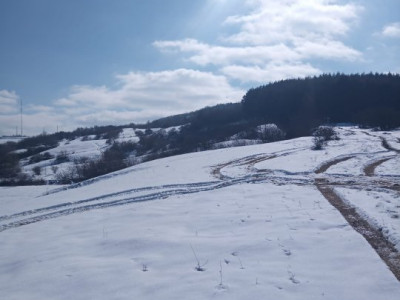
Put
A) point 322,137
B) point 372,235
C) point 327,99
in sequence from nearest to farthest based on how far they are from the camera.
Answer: point 372,235 < point 322,137 < point 327,99

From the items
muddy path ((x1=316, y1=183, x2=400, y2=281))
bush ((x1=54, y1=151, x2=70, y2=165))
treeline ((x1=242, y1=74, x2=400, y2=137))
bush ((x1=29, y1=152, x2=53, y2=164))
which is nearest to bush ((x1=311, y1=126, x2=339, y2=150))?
muddy path ((x1=316, y1=183, x2=400, y2=281))

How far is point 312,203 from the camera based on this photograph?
47.2 ft

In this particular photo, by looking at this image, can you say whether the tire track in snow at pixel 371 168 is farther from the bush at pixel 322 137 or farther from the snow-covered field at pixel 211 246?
the bush at pixel 322 137

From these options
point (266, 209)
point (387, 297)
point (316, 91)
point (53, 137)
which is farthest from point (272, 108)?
point (387, 297)

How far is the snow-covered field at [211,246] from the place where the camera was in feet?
24.8

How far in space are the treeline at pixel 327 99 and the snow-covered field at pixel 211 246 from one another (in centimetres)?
7776

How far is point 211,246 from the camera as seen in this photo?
33.2 ft

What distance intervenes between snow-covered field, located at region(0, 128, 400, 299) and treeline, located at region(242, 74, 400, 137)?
77.8 m

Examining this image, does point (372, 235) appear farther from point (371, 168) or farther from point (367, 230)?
point (371, 168)

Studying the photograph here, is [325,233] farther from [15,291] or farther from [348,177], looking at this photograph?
[348,177]

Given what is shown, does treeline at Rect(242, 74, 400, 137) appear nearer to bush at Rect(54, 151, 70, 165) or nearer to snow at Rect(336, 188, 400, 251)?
bush at Rect(54, 151, 70, 165)

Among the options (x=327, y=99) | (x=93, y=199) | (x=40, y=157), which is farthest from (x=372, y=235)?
(x=40, y=157)

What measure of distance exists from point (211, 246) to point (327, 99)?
342 feet

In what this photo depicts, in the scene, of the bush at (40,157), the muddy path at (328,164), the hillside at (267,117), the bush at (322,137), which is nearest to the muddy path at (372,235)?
the muddy path at (328,164)
